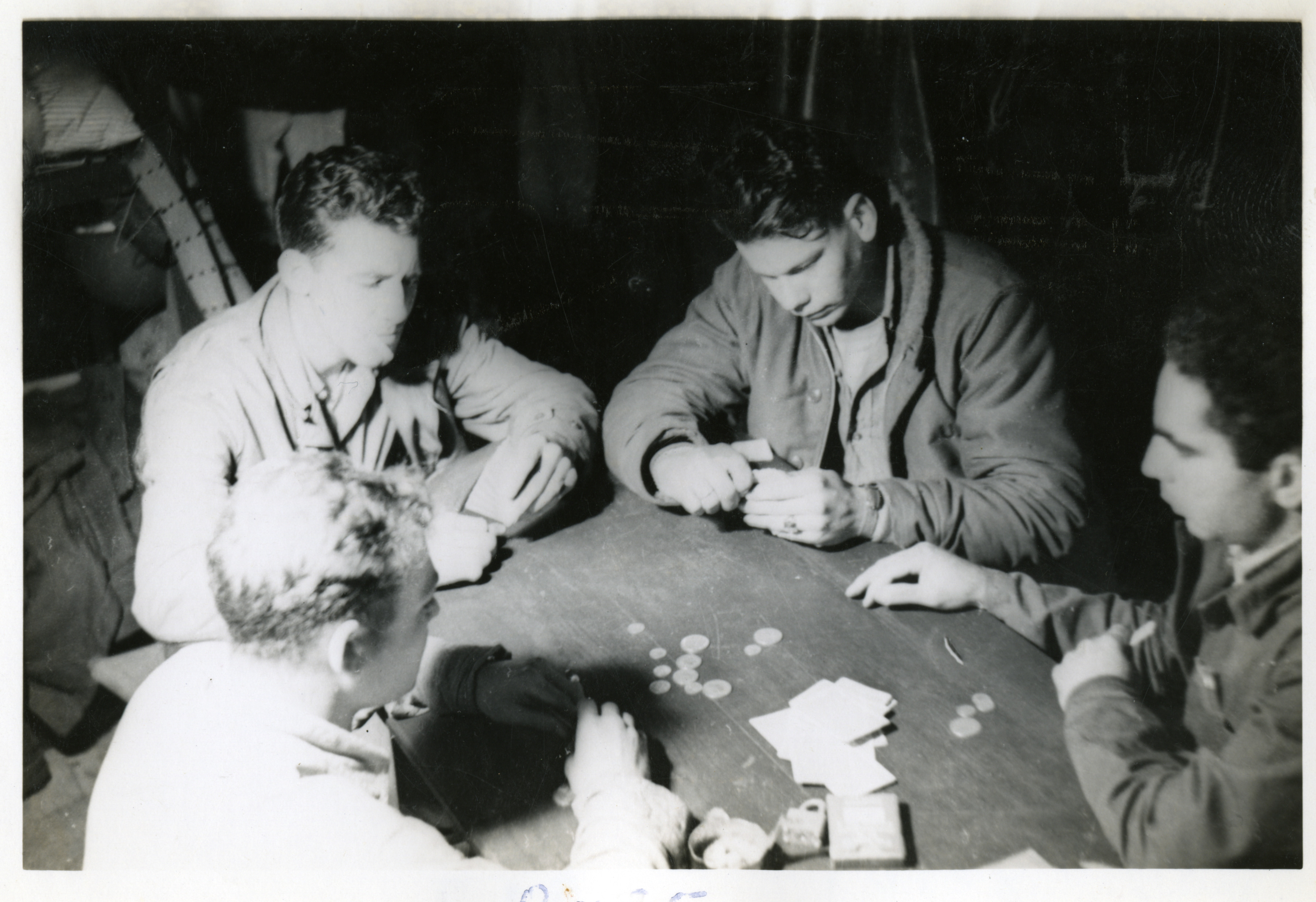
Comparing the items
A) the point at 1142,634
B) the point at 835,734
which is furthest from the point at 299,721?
the point at 1142,634

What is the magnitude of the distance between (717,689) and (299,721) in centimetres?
81

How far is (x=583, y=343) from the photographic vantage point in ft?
6.48

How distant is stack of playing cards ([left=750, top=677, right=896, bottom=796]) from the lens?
72.9 inches

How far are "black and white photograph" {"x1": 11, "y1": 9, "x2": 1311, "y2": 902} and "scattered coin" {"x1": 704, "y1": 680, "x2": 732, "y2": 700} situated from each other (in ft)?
0.05

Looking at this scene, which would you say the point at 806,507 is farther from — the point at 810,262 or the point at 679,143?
the point at 679,143

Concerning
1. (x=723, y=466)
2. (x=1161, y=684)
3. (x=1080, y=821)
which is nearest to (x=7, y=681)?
(x=723, y=466)

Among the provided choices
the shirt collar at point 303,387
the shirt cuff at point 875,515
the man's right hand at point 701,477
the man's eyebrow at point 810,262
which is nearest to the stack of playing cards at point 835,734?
the shirt cuff at point 875,515

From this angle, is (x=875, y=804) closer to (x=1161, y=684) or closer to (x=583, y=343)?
(x=1161, y=684)

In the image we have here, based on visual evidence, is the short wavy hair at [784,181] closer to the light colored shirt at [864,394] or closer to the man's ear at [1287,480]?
the light colored shirt at [864,394]

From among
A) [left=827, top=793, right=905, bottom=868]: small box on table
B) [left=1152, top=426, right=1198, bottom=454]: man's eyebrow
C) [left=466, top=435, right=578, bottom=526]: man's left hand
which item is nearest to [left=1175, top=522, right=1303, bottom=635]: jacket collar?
[left=1152, top=426, right=1198, bottom=454]: man's eyebrow

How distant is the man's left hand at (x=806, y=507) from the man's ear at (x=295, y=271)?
0.99 metres

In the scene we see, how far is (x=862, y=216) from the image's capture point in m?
1.97

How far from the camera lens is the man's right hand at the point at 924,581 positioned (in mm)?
1932

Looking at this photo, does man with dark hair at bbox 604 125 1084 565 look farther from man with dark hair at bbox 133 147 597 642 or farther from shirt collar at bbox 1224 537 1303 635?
shirt collar at bbox 1224 537 1303 635
